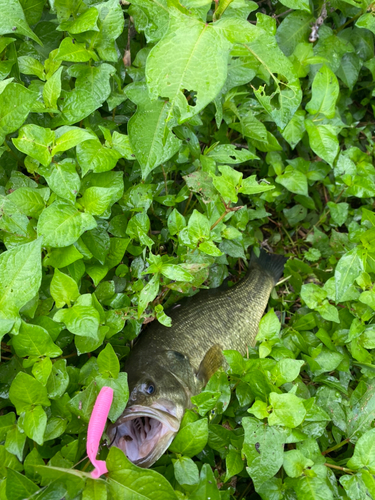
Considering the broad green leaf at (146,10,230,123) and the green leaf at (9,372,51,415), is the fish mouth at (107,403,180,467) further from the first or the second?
the broad green leaf at (146,10,230,123)

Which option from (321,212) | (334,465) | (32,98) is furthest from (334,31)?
(334,465)

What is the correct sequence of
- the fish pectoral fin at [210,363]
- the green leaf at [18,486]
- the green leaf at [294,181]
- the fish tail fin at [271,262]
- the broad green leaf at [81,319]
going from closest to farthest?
the green leaf at [18,486]
the broad green leaf at [81,319]
the fish pectoral fin at [210,363]
the green leaf at [294,181]
the fish tail fin at [271,262]

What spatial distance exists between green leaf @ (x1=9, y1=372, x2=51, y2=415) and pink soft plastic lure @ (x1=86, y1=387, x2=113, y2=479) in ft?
0.81

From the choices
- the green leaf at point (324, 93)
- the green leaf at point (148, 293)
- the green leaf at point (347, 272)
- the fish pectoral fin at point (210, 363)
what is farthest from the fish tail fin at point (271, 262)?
the green leaf at point (148, 293)

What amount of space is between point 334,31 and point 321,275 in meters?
1.95

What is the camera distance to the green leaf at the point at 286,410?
201cm

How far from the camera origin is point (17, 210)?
2037 millimetres

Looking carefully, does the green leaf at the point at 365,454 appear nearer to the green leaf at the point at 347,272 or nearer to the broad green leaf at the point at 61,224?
the green leaf at the point at 347,272

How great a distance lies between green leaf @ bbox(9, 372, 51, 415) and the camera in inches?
68.2

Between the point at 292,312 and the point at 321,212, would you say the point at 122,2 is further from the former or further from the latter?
the point at 292,312

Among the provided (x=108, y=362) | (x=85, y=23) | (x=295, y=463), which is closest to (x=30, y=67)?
(x=85, y=23)

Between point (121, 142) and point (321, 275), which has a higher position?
point (121, 142)

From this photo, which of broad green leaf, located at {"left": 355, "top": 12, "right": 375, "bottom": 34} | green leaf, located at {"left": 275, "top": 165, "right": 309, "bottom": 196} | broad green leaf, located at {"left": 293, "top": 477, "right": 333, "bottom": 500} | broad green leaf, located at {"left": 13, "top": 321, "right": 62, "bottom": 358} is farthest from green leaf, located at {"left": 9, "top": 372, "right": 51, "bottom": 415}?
broad green leaf, located at {"left": 355, "top": 12, "right": 375, "bottom": 34}

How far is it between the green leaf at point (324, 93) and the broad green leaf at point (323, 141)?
9cm
